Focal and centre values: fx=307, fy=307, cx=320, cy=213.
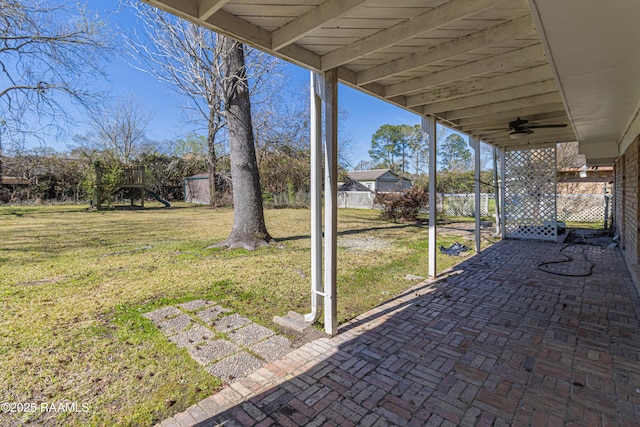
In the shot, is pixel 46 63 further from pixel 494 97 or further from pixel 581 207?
pixel 581 207

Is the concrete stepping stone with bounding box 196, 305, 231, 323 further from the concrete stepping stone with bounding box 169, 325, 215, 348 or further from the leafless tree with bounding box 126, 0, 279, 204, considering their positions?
the leafless tree with bounding box 126, 0, 279, 204

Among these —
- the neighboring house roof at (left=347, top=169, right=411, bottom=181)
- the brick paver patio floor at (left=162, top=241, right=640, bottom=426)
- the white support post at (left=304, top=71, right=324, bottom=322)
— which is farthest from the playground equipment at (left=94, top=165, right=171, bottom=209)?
the neighboring house roof at (left=347, top=169, right=411, bottom=181)

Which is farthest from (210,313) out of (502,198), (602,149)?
(502,198)

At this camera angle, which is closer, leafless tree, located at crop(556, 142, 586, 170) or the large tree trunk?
the large tree trunk

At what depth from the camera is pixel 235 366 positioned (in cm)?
230

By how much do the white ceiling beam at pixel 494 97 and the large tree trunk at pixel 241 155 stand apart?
144 inches

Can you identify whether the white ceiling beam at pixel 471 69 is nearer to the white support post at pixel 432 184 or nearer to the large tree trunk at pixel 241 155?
the white support post at pixel 432 184

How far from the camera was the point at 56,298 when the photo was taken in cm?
360

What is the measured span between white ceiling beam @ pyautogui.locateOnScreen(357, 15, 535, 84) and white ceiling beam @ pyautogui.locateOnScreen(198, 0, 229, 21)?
5.57ft

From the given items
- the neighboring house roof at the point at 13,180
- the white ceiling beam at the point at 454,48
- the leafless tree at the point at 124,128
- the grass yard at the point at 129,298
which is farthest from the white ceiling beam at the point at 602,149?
the leafless tree at the point at 124,128

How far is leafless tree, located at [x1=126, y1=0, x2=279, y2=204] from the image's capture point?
6891 mm

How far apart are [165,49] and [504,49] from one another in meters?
7.53

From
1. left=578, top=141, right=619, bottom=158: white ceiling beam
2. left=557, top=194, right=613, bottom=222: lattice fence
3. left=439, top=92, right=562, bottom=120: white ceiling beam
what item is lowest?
left=557, top=194, right=613, bottom=222: lattice fence

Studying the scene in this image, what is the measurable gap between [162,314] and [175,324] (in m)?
0.33
